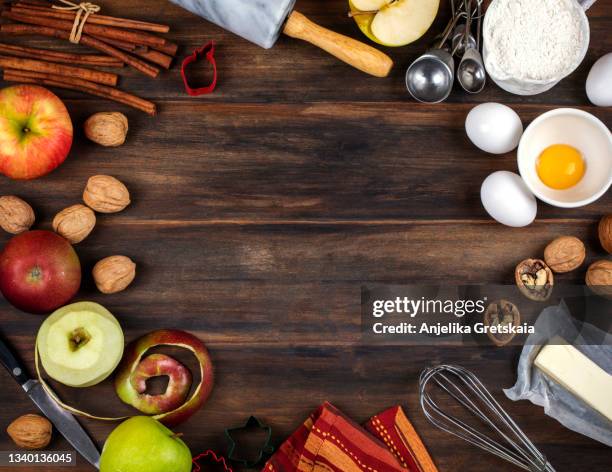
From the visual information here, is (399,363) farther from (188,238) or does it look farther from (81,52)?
(81,52)

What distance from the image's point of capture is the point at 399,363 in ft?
3.13

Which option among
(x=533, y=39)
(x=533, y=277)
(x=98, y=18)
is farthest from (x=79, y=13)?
(x=533, y=277)

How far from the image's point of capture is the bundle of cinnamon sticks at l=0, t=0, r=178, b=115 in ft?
3.13

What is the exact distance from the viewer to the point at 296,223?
0.96 m

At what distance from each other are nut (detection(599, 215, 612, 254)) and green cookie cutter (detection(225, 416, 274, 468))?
496 millimetres

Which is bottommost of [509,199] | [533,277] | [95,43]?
[533,277]

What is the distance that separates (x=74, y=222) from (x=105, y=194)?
0.17 ft

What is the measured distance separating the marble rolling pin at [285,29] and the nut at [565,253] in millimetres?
313

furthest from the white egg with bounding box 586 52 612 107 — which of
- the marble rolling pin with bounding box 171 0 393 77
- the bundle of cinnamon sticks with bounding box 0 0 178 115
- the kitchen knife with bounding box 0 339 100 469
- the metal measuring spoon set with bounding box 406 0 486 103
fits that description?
the kitchen knife with bounding box 0 339 100 469

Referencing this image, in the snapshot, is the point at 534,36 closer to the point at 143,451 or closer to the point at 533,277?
the point at 533,277

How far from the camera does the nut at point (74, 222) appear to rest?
928 millimetres

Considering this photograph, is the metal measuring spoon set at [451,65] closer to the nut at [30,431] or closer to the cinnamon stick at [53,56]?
the cinnamon stick at [53,56]

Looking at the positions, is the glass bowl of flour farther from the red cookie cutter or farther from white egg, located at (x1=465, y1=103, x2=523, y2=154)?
the red cookie cutter

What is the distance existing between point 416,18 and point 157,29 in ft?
1.11
